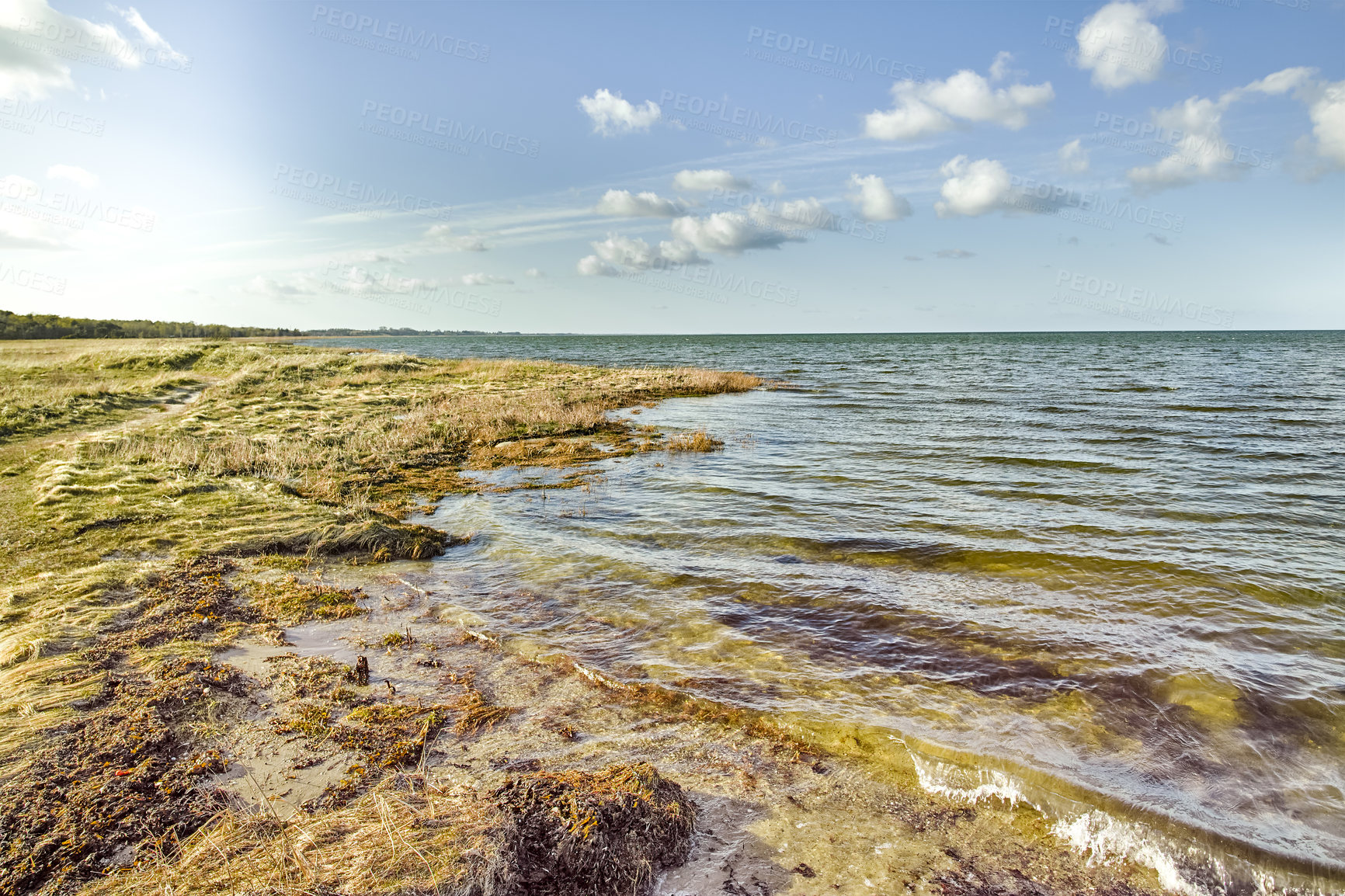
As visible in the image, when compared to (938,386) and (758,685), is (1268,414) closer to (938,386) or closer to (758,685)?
(938,386)

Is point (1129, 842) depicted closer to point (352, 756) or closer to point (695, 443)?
point (352, 756)

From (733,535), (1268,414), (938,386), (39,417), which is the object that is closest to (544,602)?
(733,535)

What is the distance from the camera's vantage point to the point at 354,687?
653 cm

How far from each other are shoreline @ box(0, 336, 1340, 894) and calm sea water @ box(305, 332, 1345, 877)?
2.10 feet

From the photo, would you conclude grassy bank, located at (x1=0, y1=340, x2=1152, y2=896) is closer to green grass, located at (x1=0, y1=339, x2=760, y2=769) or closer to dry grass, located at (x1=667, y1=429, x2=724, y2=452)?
green grass, located at (x1=0, y1=339, x2=760, y2=769)

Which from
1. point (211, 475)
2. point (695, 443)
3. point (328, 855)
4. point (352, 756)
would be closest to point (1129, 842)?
point (328, 855)

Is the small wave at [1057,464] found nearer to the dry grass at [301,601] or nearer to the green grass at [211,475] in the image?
the green grass at [211,475]

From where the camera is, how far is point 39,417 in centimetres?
2133

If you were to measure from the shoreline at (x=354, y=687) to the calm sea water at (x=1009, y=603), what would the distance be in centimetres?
64

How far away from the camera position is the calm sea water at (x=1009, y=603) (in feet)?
18.8

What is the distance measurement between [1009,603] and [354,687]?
8.63 metres

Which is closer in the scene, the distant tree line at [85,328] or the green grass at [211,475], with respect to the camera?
the green grass at [211,475]

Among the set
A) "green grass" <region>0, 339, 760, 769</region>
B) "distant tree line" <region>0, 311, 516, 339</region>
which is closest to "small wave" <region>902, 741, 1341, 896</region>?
"green grass" <region>0, 339, 760, 769</region>

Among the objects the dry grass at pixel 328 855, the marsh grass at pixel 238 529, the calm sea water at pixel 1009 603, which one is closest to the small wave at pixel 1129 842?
the calm sea water at pixel 1009 603
